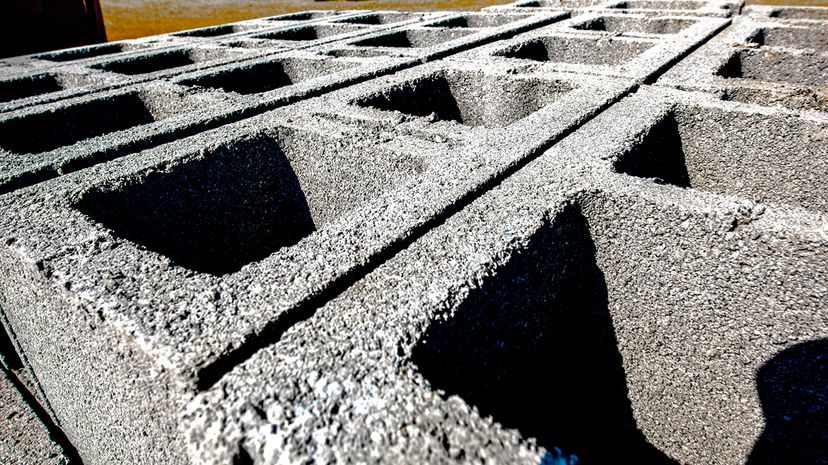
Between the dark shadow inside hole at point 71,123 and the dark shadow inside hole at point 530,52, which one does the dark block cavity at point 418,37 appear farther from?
the dark shadow inside hole at point 71,123

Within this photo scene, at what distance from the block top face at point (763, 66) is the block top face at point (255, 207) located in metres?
0.68

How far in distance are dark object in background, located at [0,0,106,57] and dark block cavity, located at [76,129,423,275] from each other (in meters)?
9.42

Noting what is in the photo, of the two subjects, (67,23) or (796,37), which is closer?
(796,37)

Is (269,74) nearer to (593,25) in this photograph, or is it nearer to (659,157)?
(659,157)

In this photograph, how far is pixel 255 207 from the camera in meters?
3.26

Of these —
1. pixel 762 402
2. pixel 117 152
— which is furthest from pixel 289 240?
pixel 762 402

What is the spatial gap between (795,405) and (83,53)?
30.7 ft

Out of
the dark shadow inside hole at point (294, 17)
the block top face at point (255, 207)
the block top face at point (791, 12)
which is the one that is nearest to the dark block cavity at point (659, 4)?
the block top face at point (791, 12)

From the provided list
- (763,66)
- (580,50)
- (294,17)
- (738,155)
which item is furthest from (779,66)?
(294,17)

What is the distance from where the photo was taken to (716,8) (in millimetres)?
7508

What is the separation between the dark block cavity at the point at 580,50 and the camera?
18.5 ft

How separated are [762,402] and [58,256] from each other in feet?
9.66

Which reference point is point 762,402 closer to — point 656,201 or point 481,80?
point 656,201

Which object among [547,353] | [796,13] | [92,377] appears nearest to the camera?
[92,377]
